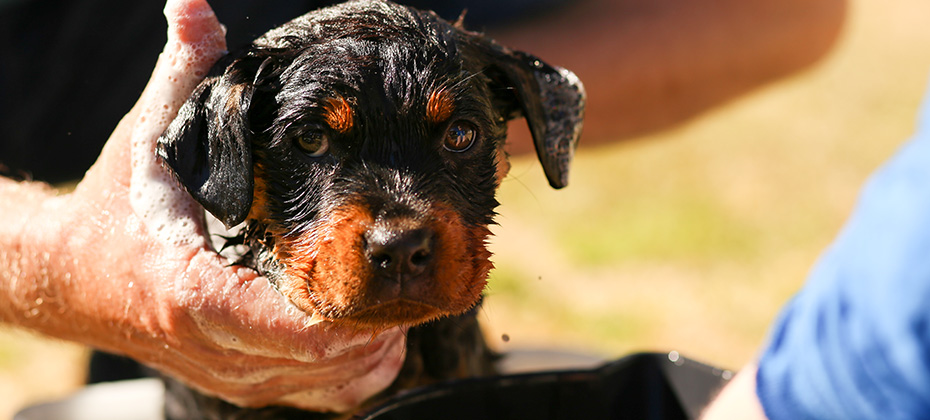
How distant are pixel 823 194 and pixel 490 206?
6.97 m

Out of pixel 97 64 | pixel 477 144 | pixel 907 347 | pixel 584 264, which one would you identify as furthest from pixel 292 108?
pixel 584 264

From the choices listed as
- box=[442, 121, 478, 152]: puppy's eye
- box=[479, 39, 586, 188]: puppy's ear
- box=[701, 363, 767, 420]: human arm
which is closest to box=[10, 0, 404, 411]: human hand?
box=[442, 121, 478, 152]: puppy's eye

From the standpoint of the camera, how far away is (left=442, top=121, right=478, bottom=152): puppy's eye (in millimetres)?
2037

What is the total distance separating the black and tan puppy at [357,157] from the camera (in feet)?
6.06

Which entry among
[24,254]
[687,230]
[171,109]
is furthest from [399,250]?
[687,230]

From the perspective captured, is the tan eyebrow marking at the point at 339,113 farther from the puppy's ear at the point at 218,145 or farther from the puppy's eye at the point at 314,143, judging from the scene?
the puppy's ear at the point at 218,145

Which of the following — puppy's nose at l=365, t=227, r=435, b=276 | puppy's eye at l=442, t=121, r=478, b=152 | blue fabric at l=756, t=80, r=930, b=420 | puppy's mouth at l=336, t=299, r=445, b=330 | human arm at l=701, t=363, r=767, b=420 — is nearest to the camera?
blue fabric at l=756, t=80, r=930, b=420

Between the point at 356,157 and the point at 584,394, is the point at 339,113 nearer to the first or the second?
the point at 356,157

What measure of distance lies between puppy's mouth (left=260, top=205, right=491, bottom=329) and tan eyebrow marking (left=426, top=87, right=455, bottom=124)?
8.7 inches

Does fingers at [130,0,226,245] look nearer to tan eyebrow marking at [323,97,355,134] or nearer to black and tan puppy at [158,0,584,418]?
black and tan puppy at [158,0,584,418]

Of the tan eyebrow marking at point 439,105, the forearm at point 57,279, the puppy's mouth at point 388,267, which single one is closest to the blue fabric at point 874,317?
the puppy's mouth at point 388,267

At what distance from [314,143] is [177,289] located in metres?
0.57

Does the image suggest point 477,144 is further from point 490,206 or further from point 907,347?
point 907,347

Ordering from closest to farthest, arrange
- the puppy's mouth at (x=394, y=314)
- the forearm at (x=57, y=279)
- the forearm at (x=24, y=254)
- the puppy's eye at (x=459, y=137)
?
the puppy's mouth at (x=394, y=314) < the puppy's eye at (x=459, y=137) < the forearm at (x=57, y=279) < the forearm at (x=24, y=254)
